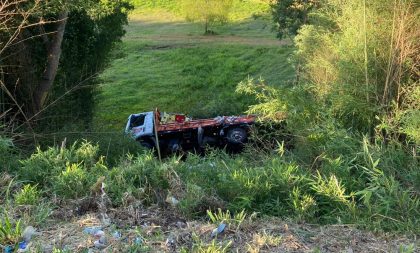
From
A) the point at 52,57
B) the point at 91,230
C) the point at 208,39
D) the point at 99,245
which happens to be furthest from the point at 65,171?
the point at 208,39

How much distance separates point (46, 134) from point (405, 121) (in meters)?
6.69

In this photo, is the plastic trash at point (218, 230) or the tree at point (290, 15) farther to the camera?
the tree at point (290, 15)

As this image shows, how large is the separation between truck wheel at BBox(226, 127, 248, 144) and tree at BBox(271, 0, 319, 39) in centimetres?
979

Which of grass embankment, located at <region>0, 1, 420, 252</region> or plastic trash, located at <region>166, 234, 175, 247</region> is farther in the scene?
grass embankment, located at <region>0, 1, 420, 252</region>

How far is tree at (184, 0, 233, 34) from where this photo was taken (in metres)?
46.3

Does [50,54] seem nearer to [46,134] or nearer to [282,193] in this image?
[46,134]

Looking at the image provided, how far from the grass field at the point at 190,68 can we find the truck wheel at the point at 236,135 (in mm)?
6360

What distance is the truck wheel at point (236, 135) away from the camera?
51.3 ft

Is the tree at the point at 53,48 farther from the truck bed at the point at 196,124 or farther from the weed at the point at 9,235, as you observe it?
the weed at the point at 9,235

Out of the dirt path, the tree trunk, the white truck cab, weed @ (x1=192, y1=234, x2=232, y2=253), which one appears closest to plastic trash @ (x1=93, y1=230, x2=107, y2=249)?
weed @ (x1=192, y1=234, x2=232, y2=253)

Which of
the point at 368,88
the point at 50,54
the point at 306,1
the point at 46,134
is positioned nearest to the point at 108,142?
the point at 46,134

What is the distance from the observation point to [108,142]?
10.8 metres

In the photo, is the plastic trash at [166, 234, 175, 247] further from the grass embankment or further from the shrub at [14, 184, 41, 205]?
the shrub at [14, 184, 41, 205]

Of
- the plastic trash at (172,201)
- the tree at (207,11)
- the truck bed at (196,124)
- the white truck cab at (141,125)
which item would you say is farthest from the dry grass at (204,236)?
the tree at (207,11)
